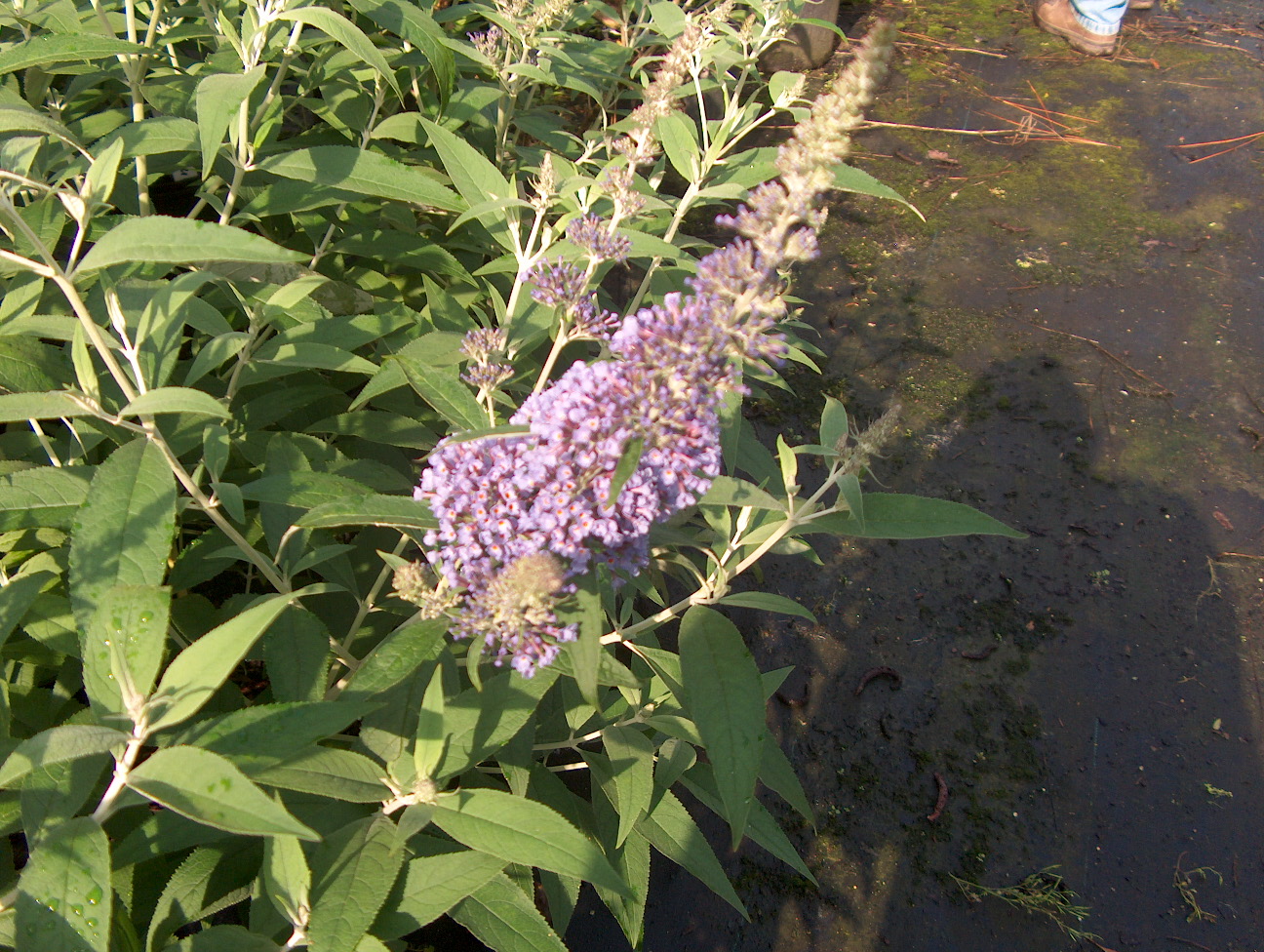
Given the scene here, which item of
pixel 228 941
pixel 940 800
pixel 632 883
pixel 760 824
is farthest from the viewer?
pixel 940 800

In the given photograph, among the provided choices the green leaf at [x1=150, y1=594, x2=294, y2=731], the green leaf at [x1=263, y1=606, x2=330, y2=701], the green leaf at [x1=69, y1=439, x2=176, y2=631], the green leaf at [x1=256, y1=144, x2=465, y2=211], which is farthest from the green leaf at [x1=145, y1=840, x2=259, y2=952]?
the green leaf at [x1=256, y1=144, x2=465, y2=211]

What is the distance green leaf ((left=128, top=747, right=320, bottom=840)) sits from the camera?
59.1 inches

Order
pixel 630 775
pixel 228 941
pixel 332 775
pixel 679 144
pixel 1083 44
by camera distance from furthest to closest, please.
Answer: pixel 1083 44 < pixel 679 144 < pixel 630 775 < pixel 332 775 < pixel 228 941

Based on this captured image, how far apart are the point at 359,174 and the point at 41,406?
1.31 meters

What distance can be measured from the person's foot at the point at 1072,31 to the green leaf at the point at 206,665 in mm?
9127

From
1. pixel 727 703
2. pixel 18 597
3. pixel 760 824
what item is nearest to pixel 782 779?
pixel 760 824

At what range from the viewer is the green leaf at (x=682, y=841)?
2.49 m

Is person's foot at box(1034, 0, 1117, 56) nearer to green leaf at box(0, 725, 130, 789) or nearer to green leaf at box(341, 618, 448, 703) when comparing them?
green leaf at box(341, 618, 448, 703)

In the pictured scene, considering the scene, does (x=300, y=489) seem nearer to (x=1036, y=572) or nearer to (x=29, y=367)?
Answer: (x=29, y=367)

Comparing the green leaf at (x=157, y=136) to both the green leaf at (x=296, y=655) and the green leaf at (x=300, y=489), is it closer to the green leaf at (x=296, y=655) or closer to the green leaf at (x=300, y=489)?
the green leaf at (x=300, y=489)

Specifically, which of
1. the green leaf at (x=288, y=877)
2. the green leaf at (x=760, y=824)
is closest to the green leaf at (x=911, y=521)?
the green leaf at (x=760, y=824)

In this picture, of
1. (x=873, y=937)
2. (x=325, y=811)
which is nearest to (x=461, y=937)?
(x=325, y=811)

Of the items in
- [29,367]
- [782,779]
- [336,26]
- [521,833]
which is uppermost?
[336,26]

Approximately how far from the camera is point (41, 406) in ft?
6.51
